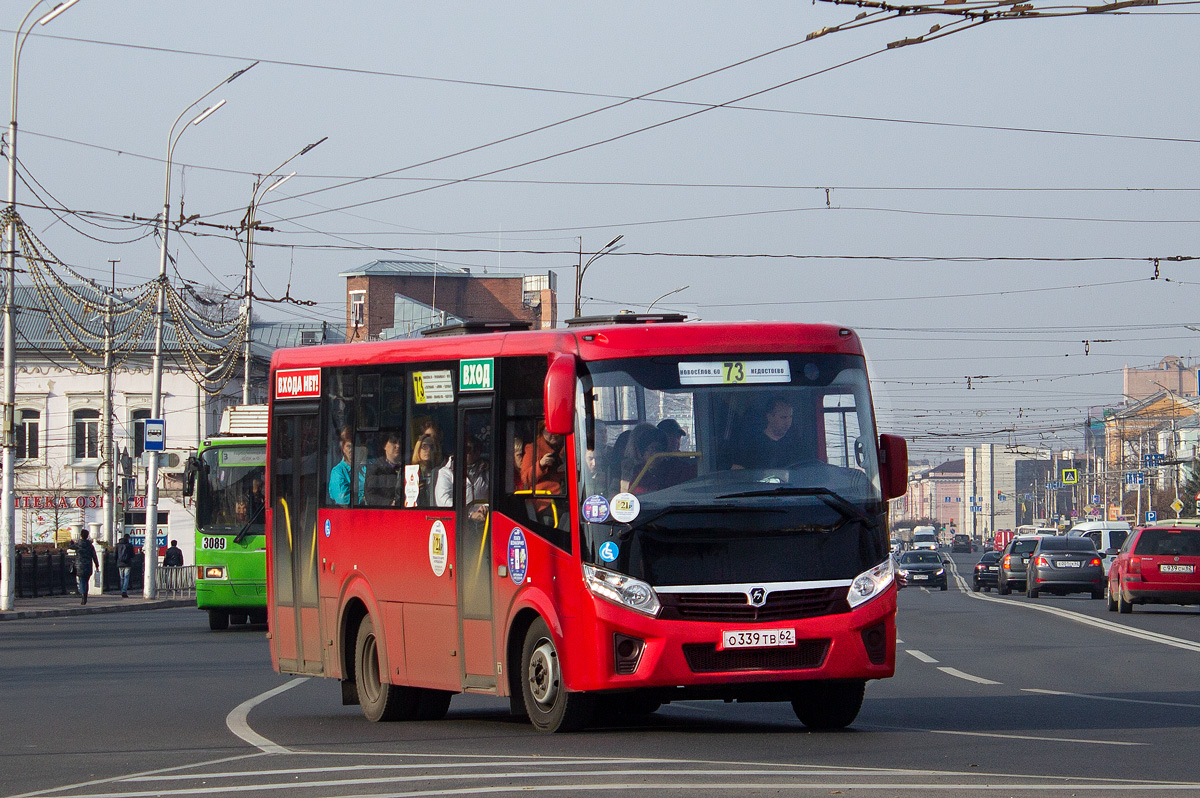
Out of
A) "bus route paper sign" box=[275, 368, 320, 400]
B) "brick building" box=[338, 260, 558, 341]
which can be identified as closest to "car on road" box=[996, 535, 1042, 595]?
"bus route paper sign" box=[275, 368, 320, 400]

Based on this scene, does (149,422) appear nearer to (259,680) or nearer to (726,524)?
(259,680)

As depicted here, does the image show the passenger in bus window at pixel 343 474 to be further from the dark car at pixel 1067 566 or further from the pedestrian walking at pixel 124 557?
the pedestrian walking at pixel 124 557

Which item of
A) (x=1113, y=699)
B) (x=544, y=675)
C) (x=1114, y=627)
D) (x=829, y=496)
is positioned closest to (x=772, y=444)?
(x=829, y=496)

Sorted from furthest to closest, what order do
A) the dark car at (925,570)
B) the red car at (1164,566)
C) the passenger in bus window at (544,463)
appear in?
the dark car at (925,570), the red car at (1164,566), the passenger in bus window at (544,463)

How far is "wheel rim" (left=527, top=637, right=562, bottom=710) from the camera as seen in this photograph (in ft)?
36.8

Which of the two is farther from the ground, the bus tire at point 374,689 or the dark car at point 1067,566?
the bus tire at point 374,689

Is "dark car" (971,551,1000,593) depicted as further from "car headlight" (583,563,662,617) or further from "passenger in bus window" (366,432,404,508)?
"car headlight" (583,563,662,617)

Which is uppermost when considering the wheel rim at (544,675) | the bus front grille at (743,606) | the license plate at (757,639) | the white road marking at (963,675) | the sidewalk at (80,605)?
the bus front grille at (743,606)

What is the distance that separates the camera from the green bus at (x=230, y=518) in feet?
93.1

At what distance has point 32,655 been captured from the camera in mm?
22688

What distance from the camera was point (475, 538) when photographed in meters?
12.0

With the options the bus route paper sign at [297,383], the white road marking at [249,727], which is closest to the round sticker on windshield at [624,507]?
the white road marking at [249,727]

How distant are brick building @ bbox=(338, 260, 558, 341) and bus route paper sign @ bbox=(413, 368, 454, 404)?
8446 cm

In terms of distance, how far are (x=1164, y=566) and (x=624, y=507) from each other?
889 inches
